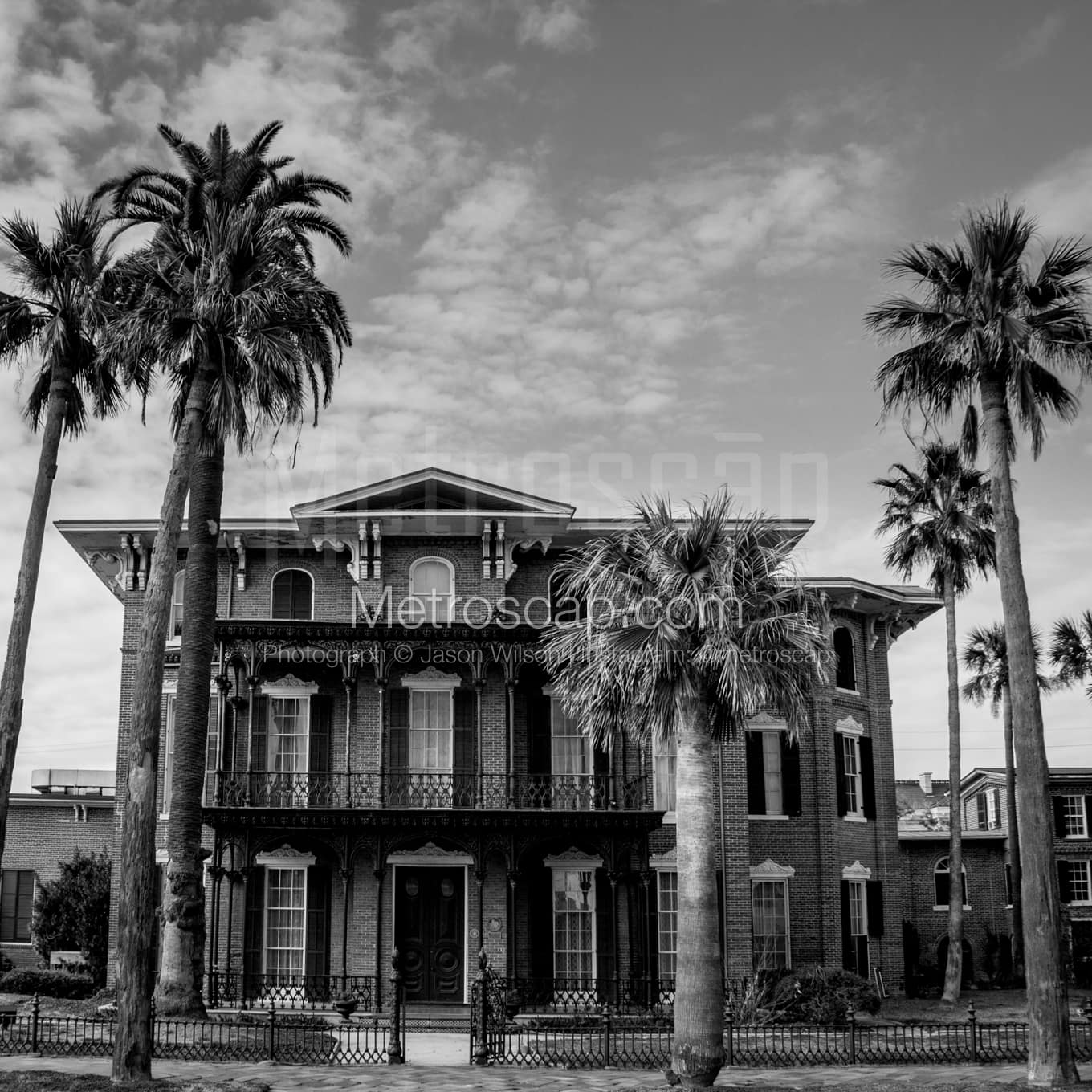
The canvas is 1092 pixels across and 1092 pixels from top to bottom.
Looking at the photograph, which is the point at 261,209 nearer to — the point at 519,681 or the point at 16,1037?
the point at 519,681

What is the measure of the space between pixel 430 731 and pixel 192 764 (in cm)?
705

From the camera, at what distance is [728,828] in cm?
3048

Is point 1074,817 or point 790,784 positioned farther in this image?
point 1074,817

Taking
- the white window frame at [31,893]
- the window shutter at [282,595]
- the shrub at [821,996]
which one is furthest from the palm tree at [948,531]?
the white window frame at [31,893]

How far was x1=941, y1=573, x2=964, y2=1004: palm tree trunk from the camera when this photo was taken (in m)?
34.1

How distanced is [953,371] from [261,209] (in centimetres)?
1384

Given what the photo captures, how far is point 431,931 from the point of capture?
96.9 ft

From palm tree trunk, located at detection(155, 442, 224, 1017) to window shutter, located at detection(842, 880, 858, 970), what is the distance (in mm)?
15771

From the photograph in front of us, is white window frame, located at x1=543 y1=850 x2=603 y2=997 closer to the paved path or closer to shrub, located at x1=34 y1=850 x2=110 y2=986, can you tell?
the paved path

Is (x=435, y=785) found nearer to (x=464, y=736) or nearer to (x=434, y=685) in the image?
(x=464, y=736)

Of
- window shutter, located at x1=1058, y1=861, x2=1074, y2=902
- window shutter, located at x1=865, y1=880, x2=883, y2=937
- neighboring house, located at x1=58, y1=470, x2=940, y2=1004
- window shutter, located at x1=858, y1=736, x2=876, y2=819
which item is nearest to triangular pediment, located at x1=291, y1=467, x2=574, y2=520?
neighboring house, located at x1=58, y1=470, x2=940, y2=1004

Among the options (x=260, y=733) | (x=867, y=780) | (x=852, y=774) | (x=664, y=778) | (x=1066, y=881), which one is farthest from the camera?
(x=1066, y=881)

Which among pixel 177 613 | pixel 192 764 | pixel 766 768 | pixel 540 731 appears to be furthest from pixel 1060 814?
pixel 192 764

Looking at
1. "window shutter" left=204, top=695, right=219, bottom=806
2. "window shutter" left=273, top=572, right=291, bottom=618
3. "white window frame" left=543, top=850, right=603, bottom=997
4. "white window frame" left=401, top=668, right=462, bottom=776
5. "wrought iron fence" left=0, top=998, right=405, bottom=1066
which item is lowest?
"wrought iron fence" left=0, top=998, right=405, bottom=1066
